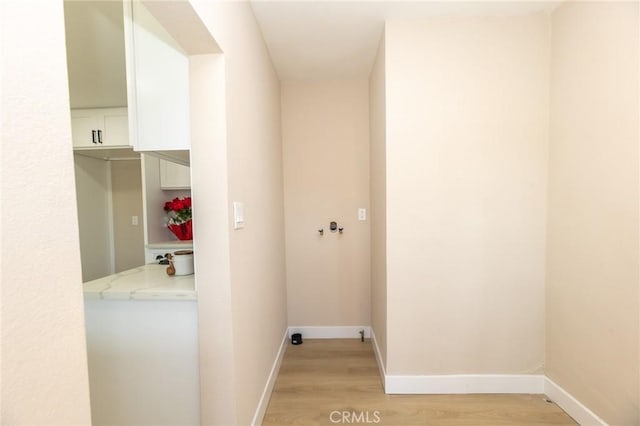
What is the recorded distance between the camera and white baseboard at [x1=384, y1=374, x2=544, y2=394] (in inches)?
75.6

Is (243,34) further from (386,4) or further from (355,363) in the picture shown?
(355,363)

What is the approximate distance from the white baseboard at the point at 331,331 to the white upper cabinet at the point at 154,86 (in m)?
2.13

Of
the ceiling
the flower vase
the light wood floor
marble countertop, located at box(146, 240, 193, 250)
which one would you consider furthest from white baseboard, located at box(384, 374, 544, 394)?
the ceiling

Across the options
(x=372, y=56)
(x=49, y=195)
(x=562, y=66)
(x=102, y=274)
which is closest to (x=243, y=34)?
(x=372, y=56)

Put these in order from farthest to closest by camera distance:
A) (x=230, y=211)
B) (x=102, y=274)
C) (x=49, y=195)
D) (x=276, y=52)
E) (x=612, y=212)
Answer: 1. (x=102, y=274)
2. (x=276, y=52)
3. (x=612, y=212)
4. (x=230, y=211)
5. (x=49, y=195)

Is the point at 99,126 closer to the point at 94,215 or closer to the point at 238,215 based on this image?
the point at 94,215

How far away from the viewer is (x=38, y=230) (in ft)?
1.49

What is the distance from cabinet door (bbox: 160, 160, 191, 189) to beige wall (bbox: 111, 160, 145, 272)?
0.83m

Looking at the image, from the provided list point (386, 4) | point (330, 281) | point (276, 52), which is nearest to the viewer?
point (386, 4)

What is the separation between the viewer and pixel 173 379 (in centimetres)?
133

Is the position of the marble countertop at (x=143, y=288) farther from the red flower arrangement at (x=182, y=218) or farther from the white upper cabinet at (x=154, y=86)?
the red flower arrangement at (x=182, y=218)

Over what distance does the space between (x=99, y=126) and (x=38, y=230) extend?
3.40 meters

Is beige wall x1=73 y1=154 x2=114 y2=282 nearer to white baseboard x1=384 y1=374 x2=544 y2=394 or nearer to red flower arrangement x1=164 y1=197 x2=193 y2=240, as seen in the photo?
red flower arrangement x1=164 y1=197 x2=193 y2=240

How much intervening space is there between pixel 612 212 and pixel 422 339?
1248mm
